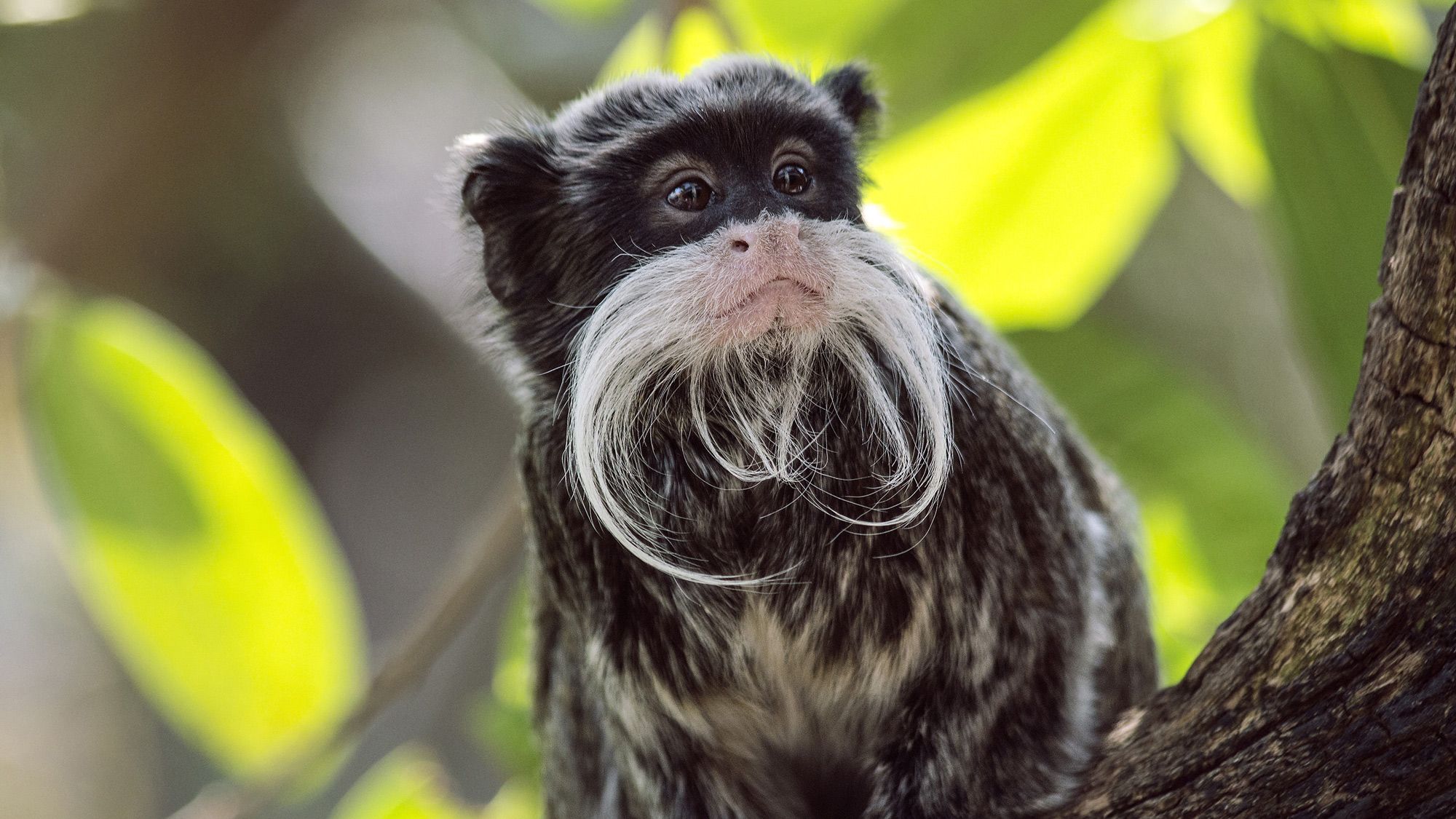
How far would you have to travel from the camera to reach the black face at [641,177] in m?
1.66

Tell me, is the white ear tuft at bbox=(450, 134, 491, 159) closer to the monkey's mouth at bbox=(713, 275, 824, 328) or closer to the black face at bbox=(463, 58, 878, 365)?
the black face at bbox=(463, 58, 878, 365)

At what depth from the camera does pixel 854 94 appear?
198cm

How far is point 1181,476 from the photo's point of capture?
7.80ft

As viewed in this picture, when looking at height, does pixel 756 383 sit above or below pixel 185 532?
above

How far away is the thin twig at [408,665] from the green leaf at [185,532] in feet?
0.28

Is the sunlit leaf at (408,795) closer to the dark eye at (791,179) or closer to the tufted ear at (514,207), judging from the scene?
the tufted ear at (514,207)

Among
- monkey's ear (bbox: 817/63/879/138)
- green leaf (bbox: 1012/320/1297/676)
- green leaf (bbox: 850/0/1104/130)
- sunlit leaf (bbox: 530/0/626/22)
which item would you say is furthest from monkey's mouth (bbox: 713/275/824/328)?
sunlit leaf (bbox: 530/0/626/22)

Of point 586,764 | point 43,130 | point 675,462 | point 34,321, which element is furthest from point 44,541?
point 675,462

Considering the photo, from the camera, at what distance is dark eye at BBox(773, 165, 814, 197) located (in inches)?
66.8

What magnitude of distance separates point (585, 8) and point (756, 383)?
150 cm

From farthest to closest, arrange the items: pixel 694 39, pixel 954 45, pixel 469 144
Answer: pixel 694 39, pixel 954 45, pixel 469 144

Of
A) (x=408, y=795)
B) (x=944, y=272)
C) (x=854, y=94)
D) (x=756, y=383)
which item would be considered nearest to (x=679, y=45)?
(x=854, y=94)

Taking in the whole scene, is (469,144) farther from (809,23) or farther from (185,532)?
(185,532)

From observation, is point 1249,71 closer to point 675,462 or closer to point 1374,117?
point 1374,117
